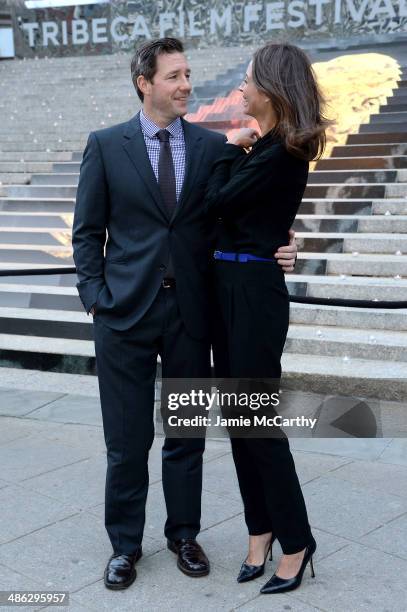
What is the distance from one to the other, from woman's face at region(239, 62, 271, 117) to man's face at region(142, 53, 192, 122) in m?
0.30

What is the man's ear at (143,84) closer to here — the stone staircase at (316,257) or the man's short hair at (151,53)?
the man's short hair at (151,53)

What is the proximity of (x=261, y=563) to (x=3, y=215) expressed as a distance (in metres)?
7.23

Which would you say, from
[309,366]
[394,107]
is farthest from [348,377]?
[394,107]

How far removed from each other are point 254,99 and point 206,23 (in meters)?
15.7

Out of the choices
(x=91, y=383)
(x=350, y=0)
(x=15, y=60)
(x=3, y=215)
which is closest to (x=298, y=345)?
(x=91, y=383)

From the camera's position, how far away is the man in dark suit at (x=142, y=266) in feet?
9.76

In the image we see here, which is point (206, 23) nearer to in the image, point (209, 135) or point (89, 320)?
point (89, 320)

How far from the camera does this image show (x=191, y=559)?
10.1 ft

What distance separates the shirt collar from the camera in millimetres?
3062

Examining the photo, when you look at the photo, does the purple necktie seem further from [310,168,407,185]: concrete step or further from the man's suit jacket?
[310,168,407,185]: concrete step

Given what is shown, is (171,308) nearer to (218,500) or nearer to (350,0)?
(218,500)

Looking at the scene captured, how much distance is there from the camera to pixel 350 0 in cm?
1563

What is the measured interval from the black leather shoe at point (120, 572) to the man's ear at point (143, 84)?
1.86 m

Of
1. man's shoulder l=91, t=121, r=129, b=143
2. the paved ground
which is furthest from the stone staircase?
man's shoulder l=91, t=121, r=129, b=143
